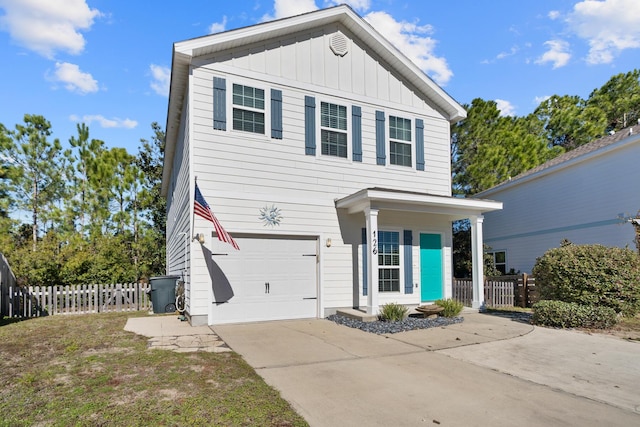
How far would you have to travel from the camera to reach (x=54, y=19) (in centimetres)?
1330

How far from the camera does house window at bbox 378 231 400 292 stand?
11.0 m

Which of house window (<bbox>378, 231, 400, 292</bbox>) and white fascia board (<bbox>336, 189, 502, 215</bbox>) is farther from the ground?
white fascia board (<bbox>336, 189, 502, 215</bbox>)

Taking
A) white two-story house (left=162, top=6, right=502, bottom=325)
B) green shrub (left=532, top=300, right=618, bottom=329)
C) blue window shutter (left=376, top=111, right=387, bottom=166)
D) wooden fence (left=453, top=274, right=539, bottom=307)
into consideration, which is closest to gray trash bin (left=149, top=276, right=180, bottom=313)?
white two-story house (left=162, top=6, right=502, bottom=325)

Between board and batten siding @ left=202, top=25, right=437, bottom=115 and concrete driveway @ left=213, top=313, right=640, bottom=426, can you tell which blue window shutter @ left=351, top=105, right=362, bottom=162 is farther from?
concrete driveway @ left=213, top=313, right=640, bottom=426

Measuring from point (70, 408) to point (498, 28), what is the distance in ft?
46.4

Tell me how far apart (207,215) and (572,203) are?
15083mm

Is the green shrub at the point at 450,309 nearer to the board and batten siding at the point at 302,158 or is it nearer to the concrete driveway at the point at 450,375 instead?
the concrete driveway at the point at 450,375

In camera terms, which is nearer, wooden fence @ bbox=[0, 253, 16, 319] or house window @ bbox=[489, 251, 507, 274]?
wooden fence @ bbox=[0, 253, 16, 319]

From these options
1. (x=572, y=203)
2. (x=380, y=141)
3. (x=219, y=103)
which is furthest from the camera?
(x=572, y=203)

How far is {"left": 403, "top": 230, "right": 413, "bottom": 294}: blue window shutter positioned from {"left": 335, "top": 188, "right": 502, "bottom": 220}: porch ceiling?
1082 mm

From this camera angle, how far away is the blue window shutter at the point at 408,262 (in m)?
11.3

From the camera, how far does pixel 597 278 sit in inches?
354

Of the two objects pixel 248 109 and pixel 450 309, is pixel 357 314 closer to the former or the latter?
pixel 450 309

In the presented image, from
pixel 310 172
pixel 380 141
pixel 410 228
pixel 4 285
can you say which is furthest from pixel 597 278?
pixel 4 285
